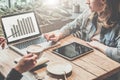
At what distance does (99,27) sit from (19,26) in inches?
35.8

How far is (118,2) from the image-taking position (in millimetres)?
2582

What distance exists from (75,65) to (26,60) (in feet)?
1.60

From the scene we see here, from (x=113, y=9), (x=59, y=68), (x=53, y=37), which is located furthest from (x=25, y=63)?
(x=113, y=9)

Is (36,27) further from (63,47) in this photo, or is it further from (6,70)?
(6,70)

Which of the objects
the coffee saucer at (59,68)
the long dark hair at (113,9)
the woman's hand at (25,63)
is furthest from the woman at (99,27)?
the woman's hand at (25,63)

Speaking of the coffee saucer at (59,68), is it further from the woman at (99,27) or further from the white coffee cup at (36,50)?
the woman at (99,27)

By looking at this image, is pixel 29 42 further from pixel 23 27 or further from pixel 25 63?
pixel 25 63

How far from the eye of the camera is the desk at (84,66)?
180cm

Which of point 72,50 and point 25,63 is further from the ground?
point 25,63

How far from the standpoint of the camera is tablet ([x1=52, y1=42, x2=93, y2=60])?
211 centimetres

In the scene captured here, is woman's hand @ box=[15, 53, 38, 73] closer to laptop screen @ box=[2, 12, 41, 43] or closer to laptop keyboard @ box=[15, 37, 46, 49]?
laptop keyboard @ box=[15, 37, 46, 49]

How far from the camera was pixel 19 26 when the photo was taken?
7.84ft

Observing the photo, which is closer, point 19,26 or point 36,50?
point 36,50

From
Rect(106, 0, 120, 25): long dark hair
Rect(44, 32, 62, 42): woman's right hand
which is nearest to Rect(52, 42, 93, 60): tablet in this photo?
Rect(44, 32, 62, 42): woman's right hand
